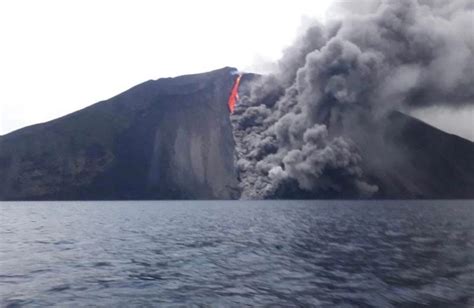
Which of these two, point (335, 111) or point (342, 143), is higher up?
point (335, 111)

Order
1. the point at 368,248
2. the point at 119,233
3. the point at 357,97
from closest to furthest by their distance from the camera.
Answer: the point at 368,248 → the point at 119,233 → the point at 357,97

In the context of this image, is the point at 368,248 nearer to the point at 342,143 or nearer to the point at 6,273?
the point at 6,273

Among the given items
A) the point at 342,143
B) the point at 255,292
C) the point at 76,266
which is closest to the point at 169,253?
the point at 76,266

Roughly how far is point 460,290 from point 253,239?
72.7 feet

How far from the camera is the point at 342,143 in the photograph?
191125mm

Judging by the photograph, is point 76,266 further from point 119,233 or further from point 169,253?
point 119,233

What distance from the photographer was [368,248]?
3725 cm

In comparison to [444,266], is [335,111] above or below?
above

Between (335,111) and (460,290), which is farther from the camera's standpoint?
(335,111)

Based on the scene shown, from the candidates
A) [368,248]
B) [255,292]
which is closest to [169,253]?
[255,292]

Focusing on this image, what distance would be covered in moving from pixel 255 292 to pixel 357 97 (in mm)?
179145

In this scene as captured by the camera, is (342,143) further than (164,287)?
Yes

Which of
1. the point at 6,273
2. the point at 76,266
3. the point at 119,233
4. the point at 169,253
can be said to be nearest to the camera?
the point at 6,273

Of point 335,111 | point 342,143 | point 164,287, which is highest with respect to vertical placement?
point 335,111
